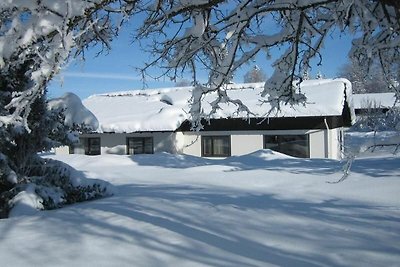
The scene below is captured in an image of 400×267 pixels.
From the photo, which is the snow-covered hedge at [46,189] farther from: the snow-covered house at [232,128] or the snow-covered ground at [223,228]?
the snow-covered house at [232,128]

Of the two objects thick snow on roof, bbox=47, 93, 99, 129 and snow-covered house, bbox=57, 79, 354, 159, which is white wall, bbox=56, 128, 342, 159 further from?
thick snow on roof, bbox=47, 93, 99, 129

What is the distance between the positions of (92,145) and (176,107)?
5.09 m

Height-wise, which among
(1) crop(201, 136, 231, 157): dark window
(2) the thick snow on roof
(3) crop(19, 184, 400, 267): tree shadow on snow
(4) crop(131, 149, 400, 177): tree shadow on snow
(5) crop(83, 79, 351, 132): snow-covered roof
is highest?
(5) crop(83, 79, 351, 132): snow-covered roof

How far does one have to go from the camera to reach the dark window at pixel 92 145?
2336 cm

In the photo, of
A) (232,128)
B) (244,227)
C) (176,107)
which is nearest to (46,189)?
(244,227)

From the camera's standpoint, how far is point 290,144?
2012 cm

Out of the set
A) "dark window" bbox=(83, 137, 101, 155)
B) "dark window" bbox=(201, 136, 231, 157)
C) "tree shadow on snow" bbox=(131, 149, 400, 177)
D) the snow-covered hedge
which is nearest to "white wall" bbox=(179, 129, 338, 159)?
"dark window" bbox=(201, 136, 231, 157)

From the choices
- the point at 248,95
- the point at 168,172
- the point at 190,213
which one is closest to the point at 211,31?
the point at 190,213

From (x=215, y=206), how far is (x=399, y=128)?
292cm

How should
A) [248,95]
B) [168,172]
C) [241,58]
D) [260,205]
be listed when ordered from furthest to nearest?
[248,95] < [168,172] < [260,205] < [241,58]

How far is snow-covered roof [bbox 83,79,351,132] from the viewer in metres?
19.6

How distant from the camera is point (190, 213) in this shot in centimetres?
616

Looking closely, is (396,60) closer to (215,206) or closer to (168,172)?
(215,206)

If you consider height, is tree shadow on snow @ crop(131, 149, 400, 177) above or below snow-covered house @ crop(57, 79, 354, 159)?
below
